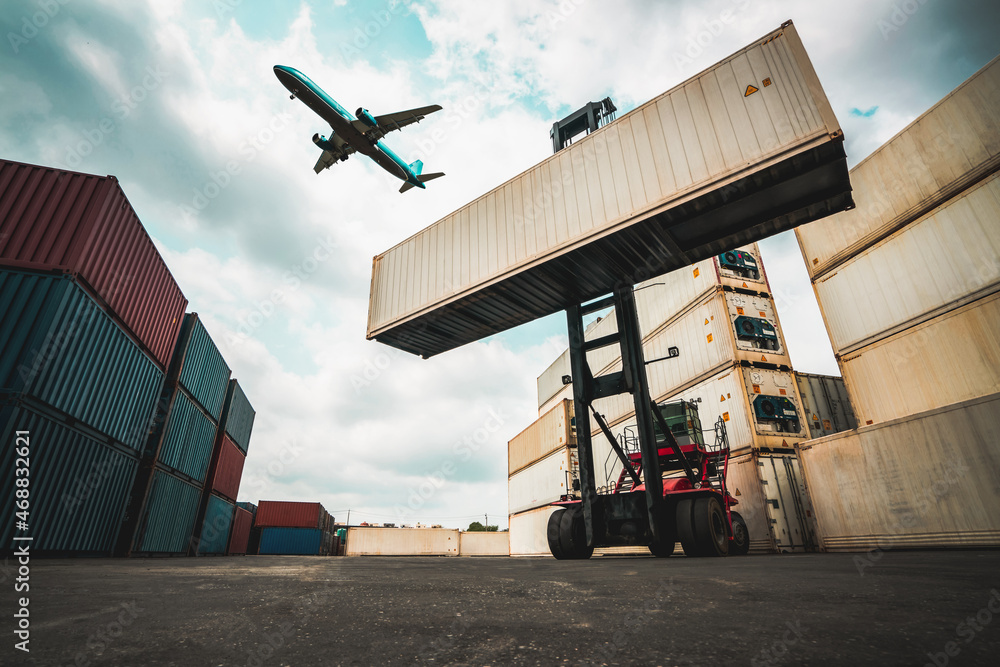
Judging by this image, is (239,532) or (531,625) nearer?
(531,625)

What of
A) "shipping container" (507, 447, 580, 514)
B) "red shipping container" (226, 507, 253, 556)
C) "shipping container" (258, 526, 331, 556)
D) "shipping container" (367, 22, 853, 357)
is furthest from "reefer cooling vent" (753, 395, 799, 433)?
"shipping container" (258, 526, 331, 556)

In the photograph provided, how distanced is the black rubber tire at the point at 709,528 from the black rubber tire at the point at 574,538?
2.09 metres

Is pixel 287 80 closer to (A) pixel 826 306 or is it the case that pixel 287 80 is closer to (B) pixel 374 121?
(B) pixel 374 121

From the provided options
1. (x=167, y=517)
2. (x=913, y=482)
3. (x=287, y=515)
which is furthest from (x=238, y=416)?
(x=913, y=482)

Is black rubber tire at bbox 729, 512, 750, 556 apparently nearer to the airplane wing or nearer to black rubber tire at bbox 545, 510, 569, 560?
black rubber tire at bbox 545, 510, 569, 560

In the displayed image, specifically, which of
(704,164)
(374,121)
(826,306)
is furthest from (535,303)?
(374,121)

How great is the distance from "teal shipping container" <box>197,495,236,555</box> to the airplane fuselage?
16524mm

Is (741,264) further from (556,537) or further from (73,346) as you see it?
(73,346)

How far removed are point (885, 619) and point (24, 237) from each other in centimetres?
1352

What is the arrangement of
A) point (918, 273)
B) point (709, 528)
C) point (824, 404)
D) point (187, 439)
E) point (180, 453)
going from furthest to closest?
point (187, 439), point (180, 453), point (824, 404), point (918, 273), point (709, 528)

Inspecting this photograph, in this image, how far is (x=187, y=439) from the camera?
1452 centimetres

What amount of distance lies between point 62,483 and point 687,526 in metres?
11.6

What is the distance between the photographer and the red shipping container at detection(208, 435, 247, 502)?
58.6 feet

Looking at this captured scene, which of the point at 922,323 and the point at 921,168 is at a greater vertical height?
the point at 921,168
